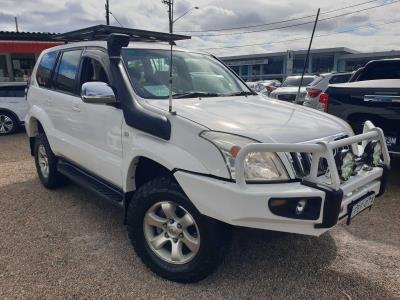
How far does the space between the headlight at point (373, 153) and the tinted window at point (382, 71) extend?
3392 millimetres

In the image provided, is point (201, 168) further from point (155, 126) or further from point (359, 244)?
point (359, 244)

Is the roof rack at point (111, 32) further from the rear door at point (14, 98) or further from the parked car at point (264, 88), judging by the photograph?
the rear door at point (14, 98)

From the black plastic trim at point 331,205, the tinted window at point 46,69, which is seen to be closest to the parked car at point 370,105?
the black plastic trim at point 331,205

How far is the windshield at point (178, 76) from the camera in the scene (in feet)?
11.0

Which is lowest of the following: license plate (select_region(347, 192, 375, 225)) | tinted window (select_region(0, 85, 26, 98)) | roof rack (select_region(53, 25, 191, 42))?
tinted window (select_region(0, 85, 26, 98))

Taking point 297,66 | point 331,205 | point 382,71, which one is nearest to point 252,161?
point 331,205

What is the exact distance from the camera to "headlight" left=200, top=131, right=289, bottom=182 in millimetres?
2430

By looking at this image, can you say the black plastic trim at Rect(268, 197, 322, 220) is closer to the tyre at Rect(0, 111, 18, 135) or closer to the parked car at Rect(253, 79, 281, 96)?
the parked car at Rect(253, 79, 281, 96)

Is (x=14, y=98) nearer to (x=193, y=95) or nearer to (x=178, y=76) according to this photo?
(x=178, y=76)

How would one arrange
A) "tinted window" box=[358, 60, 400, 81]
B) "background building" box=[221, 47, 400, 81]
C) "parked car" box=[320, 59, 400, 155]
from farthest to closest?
"background building" box=[221, 47, 400, 81] < "tinted window" box=[358, 60, 400, 81] < "parked car" box=[320, 59, 400, 155]

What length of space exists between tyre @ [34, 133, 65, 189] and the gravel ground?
59cm

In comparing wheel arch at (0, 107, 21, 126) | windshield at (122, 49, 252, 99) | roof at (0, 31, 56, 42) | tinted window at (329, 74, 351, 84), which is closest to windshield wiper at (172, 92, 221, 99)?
windshield at (122, 49, 252, 99)

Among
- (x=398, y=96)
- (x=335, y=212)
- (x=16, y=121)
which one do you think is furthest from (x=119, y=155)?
(x=16, y=121)

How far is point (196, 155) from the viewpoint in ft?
8.35
